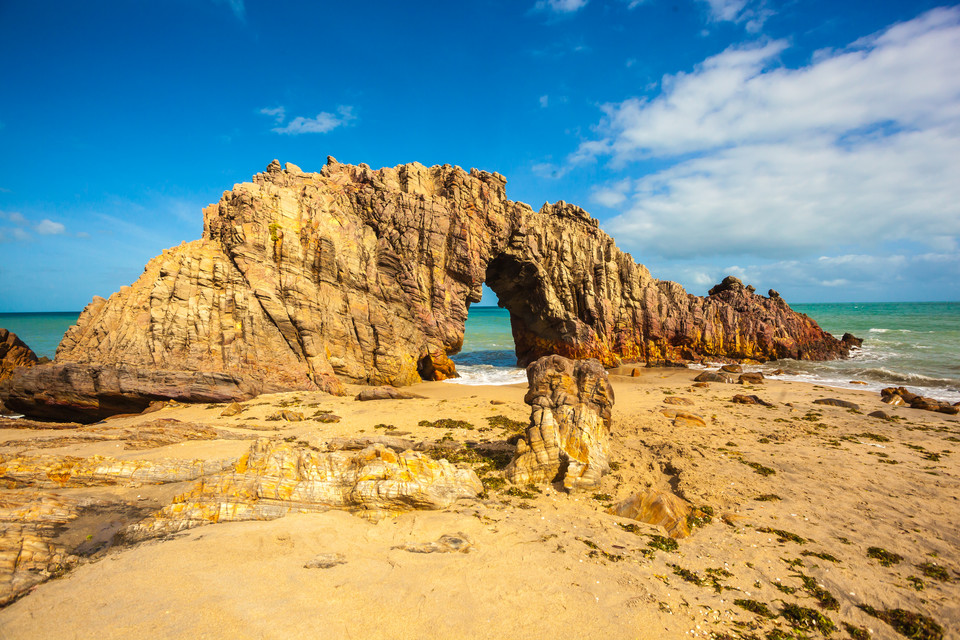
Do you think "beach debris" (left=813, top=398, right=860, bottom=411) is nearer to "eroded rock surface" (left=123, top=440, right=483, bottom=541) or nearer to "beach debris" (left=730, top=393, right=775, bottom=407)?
"beach debris" (left=730, top=393, right=775, bottom=407)

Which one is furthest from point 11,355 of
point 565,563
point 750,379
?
point 750,379

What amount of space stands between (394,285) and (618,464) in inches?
749

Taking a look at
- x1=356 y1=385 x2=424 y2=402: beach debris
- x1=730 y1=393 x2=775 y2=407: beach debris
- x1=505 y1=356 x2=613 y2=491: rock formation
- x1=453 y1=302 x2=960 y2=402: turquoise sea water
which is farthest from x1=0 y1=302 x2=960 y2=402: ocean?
x1=505 y1=356 x2=613 y2=491: rock formation

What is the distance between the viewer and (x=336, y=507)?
7.97 metres

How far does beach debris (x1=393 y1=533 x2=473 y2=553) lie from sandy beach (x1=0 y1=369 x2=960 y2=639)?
0.50 feet

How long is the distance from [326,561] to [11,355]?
93.9 ft

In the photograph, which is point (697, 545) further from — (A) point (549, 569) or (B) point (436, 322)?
(B) point (436, 322)

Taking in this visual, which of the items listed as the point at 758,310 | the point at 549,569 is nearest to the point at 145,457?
the point at 549,569

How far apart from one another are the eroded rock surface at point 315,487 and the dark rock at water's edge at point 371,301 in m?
12.4

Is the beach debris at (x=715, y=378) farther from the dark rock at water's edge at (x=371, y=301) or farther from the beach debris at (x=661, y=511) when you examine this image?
the beach debris at (x=661, y=511)

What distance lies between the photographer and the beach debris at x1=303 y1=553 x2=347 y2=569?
5.80 m

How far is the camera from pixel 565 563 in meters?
6.58

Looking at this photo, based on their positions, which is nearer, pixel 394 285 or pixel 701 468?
pixel 701 468

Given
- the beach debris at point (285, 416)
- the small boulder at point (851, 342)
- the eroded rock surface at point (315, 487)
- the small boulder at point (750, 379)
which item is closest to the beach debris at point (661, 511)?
the eroded rock surface at point (315, 487)
